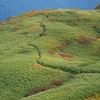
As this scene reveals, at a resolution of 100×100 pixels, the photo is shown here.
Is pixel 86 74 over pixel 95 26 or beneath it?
beneath

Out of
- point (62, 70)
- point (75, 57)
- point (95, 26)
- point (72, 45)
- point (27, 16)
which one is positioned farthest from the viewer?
point (27, 16)

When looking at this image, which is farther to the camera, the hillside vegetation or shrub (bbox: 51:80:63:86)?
shrub (bbox: 51:80:63:86)

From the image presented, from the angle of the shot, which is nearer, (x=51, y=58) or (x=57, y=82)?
(x=57, y=82)

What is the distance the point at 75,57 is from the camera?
5728 cm

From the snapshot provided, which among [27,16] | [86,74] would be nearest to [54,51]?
[86,74]

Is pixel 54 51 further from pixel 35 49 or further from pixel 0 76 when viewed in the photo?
pixel 0 76

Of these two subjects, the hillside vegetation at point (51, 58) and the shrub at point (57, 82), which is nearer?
the hillside vegetation at point (51, 58)

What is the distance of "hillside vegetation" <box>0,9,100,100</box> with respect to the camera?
3932 centimetres

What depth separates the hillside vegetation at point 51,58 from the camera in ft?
129

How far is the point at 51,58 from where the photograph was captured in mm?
53969

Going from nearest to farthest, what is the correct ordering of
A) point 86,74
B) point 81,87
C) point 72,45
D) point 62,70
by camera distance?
point 81,87, point 86,74, point 62,70, point 72,45

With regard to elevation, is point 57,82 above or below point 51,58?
below

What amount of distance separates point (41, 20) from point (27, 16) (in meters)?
10.8

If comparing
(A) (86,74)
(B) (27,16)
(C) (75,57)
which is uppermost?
(B) (27,16)
